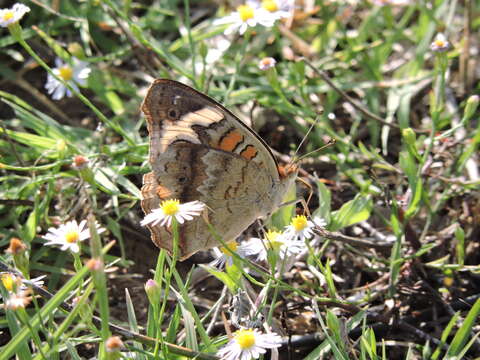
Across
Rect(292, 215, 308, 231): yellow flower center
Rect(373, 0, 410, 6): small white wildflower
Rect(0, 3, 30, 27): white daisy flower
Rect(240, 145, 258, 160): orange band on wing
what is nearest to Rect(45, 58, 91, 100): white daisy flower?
Rect(0, 3, 30, 27): white daisy flower

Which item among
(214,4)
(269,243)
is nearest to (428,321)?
(269,243)

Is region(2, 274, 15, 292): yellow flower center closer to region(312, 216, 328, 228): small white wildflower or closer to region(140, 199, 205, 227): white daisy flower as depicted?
region(140, 199, 205, 227): white daisy flower

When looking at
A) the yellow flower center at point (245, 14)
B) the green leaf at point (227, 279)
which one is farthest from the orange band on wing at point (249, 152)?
the yellow flower center at point (245, 14)

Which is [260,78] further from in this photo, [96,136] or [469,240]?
[469,240]

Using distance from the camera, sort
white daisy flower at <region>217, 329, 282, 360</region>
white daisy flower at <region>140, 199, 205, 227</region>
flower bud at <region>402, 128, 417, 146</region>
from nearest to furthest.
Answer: white daisy flower at <region>217, 329, 282, 360</region> < white daisy flower at <region>140, 199, 205, 227</region> < flower bud at <region>402, 128, 417, 146</region>

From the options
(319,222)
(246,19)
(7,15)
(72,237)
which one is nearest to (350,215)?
(319,222)

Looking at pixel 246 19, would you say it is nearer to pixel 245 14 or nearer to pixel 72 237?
pixel 245 14

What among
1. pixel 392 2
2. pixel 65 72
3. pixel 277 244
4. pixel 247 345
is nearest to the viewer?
pixel 247 345
